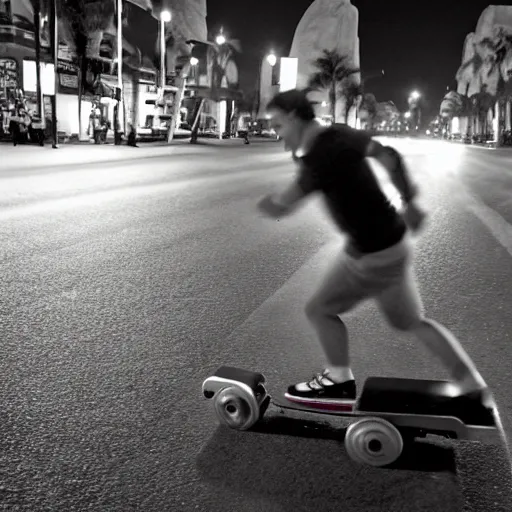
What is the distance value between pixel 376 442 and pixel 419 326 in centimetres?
55

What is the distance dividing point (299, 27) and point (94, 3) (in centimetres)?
A: 15197

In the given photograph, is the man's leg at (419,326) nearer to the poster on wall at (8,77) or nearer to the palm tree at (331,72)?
the poster on wall at (8,77)

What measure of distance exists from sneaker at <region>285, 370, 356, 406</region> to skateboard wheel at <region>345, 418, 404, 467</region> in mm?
257

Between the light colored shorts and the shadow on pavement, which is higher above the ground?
the light colored shorts

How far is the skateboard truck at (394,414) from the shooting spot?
9.84 feet

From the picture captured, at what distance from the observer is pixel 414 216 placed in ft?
10.3

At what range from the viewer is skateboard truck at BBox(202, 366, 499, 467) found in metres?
3.00

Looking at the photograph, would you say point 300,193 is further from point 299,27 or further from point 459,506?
point 299,27

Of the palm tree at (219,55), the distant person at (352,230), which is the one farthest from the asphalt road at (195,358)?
the palm tree at (219,55)

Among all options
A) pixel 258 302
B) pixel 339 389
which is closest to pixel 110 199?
pixel 258 302

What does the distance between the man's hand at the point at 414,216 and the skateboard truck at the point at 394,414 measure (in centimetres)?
73

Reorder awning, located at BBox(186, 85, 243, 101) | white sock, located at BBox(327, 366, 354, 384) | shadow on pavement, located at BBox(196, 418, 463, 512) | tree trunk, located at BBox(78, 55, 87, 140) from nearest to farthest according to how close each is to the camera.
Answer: shadow on pavement, located at BBox(196, 418, 463, 512) → white sock, located at BBox(327, 366, 354, 384) → tree trunk, located at BBox(78, 55, 87, 140) → awning, located at BBox(186, 85, 243, 101)

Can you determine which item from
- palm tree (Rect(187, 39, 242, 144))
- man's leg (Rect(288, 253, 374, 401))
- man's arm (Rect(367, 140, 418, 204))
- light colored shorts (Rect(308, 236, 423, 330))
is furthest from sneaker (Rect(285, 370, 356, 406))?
palm tree (Rect(187, 39, 242, 144))

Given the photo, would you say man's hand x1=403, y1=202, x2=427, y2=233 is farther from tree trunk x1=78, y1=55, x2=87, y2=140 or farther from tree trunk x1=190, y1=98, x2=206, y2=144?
tree trunk x1=190, y1=98, x2=206, y2=144
